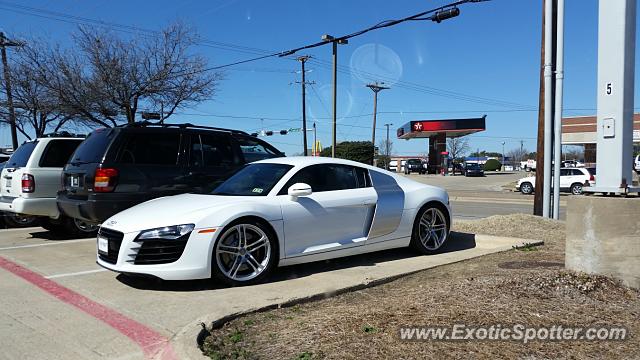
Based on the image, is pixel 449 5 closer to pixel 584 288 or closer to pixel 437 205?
pixel 437 205

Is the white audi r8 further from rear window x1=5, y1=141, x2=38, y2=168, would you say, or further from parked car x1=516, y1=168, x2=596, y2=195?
parked car x1=516, y1=168, x2=596, y2=195

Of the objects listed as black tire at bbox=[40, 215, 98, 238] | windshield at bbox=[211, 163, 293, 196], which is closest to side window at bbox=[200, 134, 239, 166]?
windshield at bbox=[211, 163, 293, 196]

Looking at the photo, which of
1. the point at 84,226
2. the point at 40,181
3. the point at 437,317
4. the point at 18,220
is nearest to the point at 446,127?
the point at 18,220

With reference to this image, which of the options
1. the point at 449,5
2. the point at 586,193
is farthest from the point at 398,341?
the point at 449,5

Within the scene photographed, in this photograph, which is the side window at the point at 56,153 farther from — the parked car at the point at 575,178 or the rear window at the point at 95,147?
the parked car at the point at 575,178

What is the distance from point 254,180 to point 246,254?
1.08 meters

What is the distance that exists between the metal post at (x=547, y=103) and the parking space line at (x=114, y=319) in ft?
29.3

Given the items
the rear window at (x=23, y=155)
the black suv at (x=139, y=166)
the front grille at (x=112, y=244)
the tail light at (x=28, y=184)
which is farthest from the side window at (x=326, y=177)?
the rear window at (x=23, y=155)

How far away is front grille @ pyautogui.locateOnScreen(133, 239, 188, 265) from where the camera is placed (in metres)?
5.34

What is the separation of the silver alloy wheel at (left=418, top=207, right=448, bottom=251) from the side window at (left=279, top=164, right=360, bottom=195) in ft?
4.05

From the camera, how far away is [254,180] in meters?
6.47

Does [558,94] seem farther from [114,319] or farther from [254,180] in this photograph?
[114,319]

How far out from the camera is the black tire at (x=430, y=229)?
Result: 7311mm

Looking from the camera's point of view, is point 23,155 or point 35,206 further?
point 23,155
